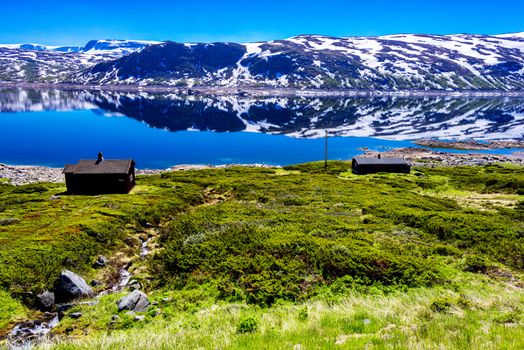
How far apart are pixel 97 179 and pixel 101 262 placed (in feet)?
90.6

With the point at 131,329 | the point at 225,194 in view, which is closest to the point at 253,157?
the point at 225,194

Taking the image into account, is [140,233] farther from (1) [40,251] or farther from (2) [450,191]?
(2) [450,191]

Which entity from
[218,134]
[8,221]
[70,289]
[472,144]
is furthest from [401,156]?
[70,289]

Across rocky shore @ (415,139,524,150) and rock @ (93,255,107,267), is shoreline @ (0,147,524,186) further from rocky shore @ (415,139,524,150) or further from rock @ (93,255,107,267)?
rock @ (93,255,107,267)

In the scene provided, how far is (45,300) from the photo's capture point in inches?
785

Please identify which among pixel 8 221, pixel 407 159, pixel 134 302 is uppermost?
pixel 134 302

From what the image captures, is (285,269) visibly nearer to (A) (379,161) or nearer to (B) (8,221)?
(B) (8,221)

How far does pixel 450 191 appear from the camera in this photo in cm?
5731

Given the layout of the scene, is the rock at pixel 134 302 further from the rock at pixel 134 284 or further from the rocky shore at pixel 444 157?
the rocky shore at pixel 444 157

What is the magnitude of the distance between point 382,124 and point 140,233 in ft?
513

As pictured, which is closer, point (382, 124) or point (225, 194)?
point (225, 194)

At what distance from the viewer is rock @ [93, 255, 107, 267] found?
2530 cm

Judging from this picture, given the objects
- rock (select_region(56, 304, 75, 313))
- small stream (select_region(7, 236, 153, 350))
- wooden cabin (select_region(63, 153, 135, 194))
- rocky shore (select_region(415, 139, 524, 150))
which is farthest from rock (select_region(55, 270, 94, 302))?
rocky shore (select_region(415, 139, 524, 150))

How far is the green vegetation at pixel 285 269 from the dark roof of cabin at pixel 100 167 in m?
7.40
